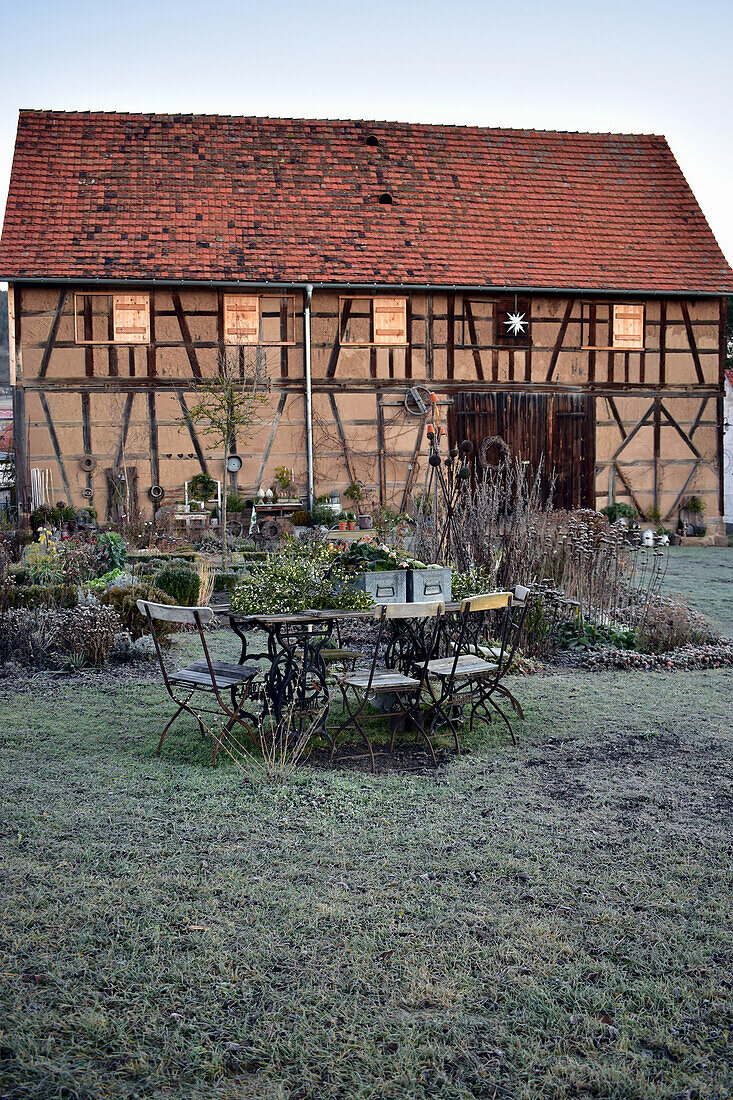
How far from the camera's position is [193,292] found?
16.9 meters

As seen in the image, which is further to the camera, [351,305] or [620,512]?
[620,512]

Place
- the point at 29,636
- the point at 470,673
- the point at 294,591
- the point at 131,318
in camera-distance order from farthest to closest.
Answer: the point at 131,318, the point at 29,636, the point at 470,673, the point at 294,591

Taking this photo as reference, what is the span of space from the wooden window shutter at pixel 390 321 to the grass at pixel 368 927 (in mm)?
12879

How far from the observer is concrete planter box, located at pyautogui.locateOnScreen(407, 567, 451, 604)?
6.03 m

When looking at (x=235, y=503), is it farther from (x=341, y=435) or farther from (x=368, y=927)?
(x=368, y=927)

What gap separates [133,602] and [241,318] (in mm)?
9549

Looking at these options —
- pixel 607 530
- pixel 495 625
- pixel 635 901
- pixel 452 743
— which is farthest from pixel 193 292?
pixel 635 901

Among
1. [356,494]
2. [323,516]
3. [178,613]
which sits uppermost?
[356,494]

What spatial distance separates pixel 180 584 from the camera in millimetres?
9930

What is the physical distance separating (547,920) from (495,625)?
4883mm

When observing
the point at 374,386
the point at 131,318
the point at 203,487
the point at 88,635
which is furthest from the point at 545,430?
the point at 88,635

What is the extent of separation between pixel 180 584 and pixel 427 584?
14.8 feet

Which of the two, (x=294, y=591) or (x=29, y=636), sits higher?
(x=294, y=591)

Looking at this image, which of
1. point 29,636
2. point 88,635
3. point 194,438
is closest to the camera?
point 88,635
